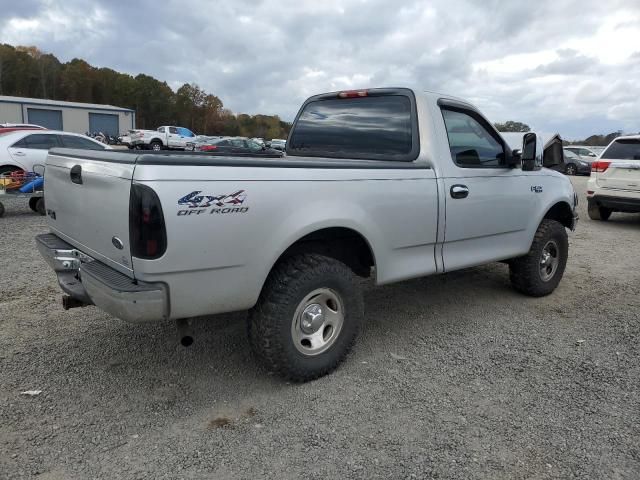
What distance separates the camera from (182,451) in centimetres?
269

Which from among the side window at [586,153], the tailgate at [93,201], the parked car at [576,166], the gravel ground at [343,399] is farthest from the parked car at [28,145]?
the side window at [586,153]

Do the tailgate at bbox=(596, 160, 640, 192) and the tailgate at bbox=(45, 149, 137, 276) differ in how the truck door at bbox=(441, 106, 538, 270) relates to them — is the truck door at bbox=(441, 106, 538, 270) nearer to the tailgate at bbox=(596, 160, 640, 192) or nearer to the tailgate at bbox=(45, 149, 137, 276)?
the tailgate at bbox=(45, 149, 137, 276)

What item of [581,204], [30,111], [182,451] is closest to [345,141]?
[182,451]

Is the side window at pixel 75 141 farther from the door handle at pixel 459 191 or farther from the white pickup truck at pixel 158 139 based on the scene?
the white pickup truck at pixel 158 139

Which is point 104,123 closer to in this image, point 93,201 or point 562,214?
point 562,214

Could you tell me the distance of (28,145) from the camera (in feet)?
38.2

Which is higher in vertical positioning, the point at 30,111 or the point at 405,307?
the point at 30,111

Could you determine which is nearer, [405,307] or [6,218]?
[405,307]

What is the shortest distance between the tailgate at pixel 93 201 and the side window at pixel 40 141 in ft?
30.5

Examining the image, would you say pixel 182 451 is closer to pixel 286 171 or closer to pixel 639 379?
pixel 286 171

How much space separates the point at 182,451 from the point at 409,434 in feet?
4.09

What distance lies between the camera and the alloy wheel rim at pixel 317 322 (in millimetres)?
3295

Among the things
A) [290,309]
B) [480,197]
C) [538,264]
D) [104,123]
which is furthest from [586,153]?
[104,123]

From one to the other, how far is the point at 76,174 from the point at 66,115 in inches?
1939
